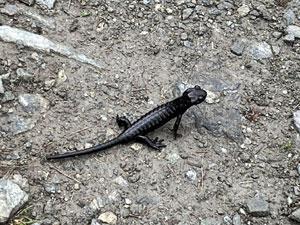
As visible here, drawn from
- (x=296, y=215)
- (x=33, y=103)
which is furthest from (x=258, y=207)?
(x=33, y=103)

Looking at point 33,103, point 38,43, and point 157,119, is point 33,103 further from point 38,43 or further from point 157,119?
point 157,119

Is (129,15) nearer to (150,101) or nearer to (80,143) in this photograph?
(150,101)

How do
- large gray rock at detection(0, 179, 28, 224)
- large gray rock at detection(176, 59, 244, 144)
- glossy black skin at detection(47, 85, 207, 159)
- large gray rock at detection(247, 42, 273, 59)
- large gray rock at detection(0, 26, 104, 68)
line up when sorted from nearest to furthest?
large gray rock at detection(0, 179, 28, 224) < glossy black skin at detection(47, 85, 207, 159) < large gray rock at detection(176, 59, 244, 144) < large gray rock at detection(0, 26, 104, 68) < large gray rock at detection(247, 42, 273, 59)

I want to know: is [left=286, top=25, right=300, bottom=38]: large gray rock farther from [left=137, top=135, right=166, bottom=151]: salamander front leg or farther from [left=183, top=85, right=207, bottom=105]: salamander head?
[left=137, top=135, right=166, bottom=151]: salamander front leg

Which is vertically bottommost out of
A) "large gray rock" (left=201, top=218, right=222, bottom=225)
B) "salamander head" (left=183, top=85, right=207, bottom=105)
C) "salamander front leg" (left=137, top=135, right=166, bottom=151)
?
"large gray rock" (left=201, top=218, right=222, bottom=225)

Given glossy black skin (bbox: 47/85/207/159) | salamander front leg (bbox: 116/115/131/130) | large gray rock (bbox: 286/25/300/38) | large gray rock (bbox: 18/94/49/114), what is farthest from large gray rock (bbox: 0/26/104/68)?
large gray rock (bbox: 286/25/300/38)

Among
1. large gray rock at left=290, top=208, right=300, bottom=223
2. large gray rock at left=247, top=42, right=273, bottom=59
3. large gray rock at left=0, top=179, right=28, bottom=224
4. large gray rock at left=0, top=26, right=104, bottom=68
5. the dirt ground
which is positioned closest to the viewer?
large gray rock at left=0, top=179, right=28, bottom=224

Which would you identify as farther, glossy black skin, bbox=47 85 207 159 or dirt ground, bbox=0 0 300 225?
glossy black skin, bbox=47 85 207 159

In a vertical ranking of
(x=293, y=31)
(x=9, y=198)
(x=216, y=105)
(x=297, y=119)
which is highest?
(x=293, y=31)
